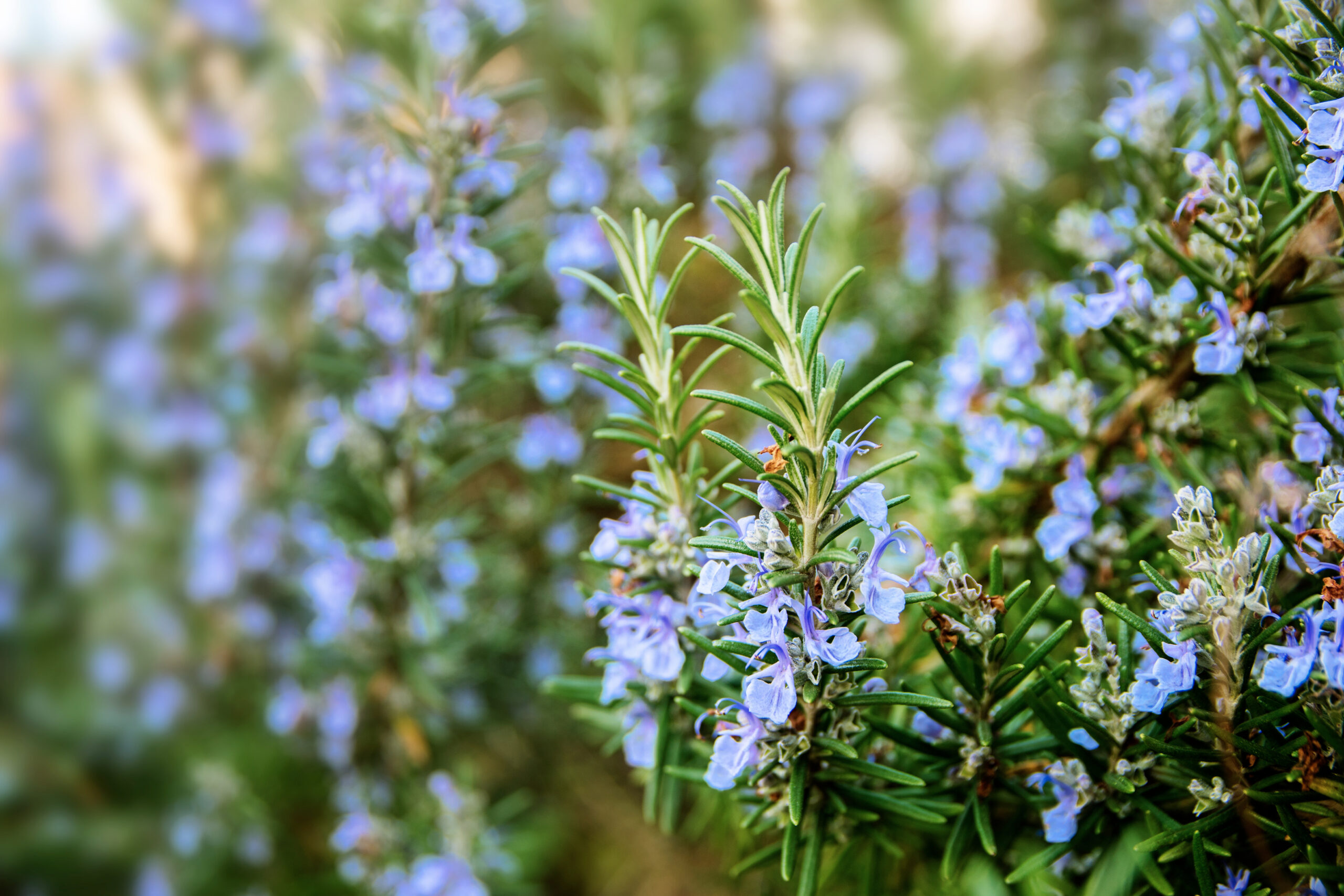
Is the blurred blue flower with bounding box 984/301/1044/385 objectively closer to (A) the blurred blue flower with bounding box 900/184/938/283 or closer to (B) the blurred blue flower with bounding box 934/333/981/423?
(B) the blurred blue flower with bounding box 934/333/981/423

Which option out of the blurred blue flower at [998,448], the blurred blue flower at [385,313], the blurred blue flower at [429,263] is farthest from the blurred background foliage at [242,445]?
the blurred blue flower at [998,448]

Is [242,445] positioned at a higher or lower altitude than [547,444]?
higher

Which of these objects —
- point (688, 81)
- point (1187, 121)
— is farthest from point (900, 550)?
point (688, 81)

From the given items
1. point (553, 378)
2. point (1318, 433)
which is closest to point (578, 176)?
point (553, 378)

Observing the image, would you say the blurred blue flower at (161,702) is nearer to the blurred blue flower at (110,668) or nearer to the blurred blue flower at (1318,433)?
the blurred blue flower at (110,668)

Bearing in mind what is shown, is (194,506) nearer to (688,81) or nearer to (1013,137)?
(688,81)

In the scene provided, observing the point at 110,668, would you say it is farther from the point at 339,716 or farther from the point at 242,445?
the point at 339,716

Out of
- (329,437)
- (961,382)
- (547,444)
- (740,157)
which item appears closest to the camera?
(961,382)

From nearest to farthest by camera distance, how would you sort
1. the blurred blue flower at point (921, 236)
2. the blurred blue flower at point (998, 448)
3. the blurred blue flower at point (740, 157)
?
the blurred blue flower at point (998, 448)
the blurred blue flower at point (921, 236)
the blurred blue flower at point (740, 157)

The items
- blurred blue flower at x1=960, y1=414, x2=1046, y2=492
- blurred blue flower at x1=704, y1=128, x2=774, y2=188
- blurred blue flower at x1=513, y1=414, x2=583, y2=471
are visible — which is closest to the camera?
blurred blue flower at x1=960, y1=414, x2=1046, y2=492

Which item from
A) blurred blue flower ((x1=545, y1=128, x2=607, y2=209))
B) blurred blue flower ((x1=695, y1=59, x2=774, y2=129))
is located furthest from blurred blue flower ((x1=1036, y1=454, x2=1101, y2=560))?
blurred blue flower ((x1=695, y1=59, x2=774, y2=129))
